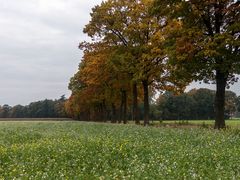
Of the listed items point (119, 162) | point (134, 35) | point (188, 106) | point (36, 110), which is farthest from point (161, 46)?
point (36, 110)

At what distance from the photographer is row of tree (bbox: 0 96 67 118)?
181 metres

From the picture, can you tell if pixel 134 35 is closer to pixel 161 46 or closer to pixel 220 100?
pixel 161 46

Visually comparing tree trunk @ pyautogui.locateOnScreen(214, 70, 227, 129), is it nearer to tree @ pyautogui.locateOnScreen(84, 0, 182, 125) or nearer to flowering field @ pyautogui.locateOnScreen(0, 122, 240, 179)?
tree @ pyautogui.locateOnScreen(84, 0, 182, 125)

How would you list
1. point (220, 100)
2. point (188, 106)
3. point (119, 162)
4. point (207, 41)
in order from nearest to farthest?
point (119, 162), point (207, 41), point (220, 100), point (188, 106)

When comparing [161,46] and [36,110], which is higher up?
[36,110]

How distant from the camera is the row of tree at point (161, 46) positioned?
30.9 metres

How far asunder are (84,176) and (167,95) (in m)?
Answer: 120

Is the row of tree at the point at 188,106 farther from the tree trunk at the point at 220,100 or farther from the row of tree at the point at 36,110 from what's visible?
the tree trunk at the point at 220,100

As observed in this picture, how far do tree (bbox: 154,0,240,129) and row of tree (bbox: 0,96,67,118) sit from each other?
143564 mm

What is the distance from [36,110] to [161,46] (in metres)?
152

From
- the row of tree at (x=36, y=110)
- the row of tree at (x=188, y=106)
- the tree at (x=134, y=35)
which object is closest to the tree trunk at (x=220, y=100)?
the tree at (x=134, y=35)

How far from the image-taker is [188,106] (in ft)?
437

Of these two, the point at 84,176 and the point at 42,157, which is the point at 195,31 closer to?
the point at 42,157

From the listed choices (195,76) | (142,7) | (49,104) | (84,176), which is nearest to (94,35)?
(142,7)
